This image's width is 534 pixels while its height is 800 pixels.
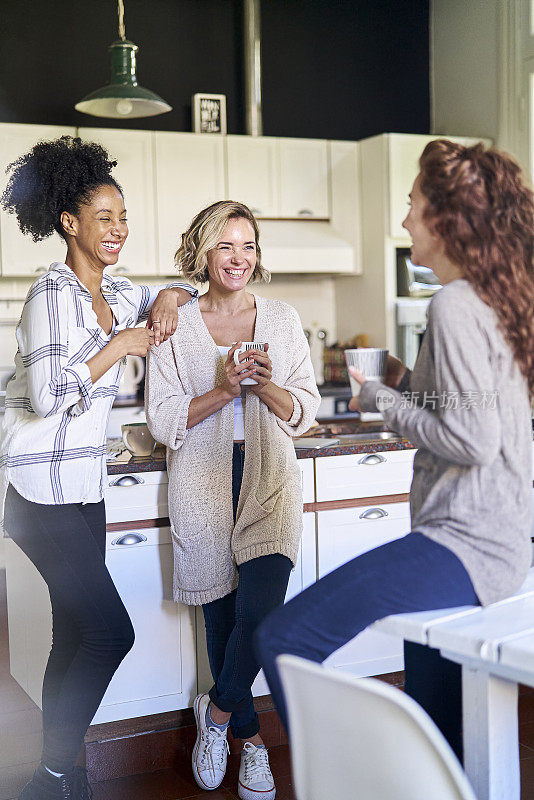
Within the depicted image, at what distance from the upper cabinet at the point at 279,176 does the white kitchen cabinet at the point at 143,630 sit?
251 cm

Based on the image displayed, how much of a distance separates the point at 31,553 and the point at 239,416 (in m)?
0.53

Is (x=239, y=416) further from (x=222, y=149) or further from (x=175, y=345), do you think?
(x=222, y=149)

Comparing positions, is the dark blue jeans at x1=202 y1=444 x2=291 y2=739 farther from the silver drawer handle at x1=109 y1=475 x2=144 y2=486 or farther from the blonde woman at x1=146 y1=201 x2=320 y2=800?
the silver drawer handle at x1=109 y1=475 x2=144 y2=486

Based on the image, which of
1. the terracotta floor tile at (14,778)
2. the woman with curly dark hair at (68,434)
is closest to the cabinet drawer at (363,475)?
the woman with curly dark hair at (68,434)

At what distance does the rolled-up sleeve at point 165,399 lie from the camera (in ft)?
6.17

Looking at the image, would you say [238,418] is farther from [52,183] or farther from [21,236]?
[21,236]

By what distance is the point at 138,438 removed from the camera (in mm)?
2129

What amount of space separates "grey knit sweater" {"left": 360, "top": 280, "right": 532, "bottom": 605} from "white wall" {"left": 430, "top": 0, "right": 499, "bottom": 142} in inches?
140

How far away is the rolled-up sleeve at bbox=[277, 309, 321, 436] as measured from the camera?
6.35 ft

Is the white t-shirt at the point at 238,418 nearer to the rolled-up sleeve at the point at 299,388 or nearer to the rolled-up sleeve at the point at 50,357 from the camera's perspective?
the rolled-up sleeve at the point at 299,388

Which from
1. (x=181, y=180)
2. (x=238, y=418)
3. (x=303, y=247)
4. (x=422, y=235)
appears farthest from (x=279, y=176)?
(x=422, y=235)

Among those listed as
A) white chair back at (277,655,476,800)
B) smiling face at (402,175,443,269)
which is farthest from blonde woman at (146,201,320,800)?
white chair back at (277,655,476,800)

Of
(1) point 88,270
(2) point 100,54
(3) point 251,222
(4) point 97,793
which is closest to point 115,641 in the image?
(4) point 97,793

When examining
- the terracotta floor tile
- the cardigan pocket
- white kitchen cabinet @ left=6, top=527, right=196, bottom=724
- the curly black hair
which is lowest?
the terracotta floor tile
